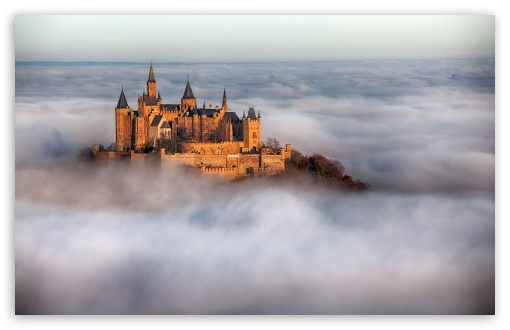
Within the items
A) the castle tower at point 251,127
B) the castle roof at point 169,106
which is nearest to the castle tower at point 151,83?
the castle roof at point 169,106

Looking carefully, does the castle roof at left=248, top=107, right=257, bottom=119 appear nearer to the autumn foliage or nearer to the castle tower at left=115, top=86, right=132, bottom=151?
the autumn foliage

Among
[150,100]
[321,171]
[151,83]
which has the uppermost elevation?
[151,83]

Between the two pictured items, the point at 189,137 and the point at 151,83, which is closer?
the point at 151,83

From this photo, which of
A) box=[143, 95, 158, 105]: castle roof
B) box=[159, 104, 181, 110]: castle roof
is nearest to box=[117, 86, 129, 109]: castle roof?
box=[143, 95, 158, 105]: castle roof

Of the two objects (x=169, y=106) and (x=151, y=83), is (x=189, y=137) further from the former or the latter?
(x=151, y=83)

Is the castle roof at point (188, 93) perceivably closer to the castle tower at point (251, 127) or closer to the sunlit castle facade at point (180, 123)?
the sunlit castle facade at point (180, 123)

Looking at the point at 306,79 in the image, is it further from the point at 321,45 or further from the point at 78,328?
the point at 78,328

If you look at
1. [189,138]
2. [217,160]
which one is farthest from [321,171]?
[189,138]
